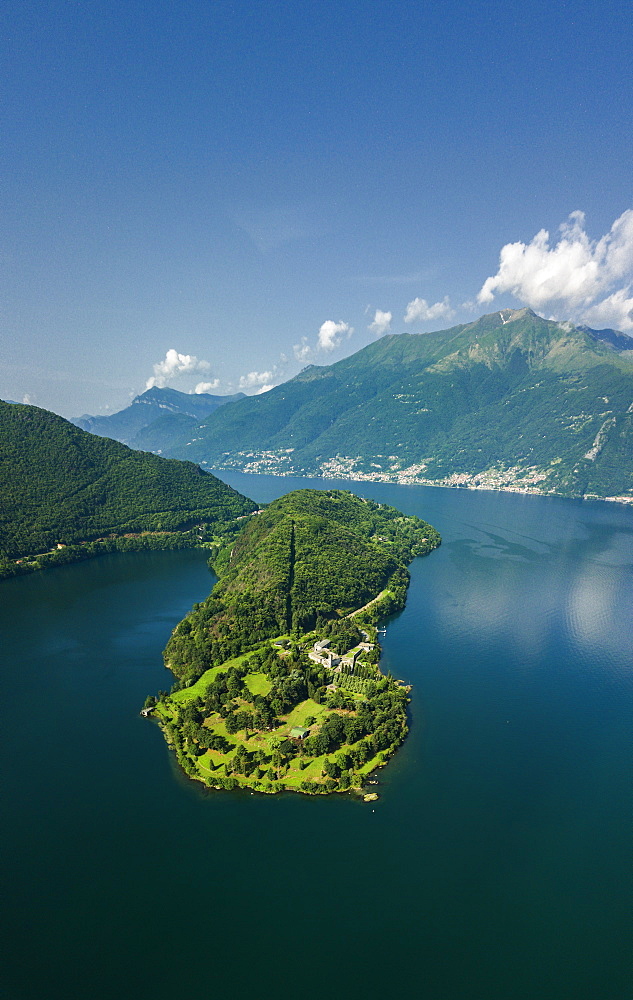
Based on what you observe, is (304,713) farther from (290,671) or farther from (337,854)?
(337,854)

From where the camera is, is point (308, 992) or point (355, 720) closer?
point (308, 992)

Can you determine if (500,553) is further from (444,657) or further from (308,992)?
(308,992)

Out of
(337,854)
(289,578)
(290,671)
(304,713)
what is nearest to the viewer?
(337,854)

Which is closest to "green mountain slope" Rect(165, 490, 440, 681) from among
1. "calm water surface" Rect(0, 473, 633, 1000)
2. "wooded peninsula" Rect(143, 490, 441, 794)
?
"wooded peninsula" Rect(143, 490, 441, 794)

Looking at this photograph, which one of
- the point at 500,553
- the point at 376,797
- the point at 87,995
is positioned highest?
the point at 500,553

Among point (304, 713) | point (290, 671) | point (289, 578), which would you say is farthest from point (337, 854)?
point (289, 578)

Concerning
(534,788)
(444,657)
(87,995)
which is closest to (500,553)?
(444,657)

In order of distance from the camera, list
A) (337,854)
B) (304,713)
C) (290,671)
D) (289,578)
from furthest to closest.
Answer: (289,578) → (290,671) → (304,713) → (337,854)
